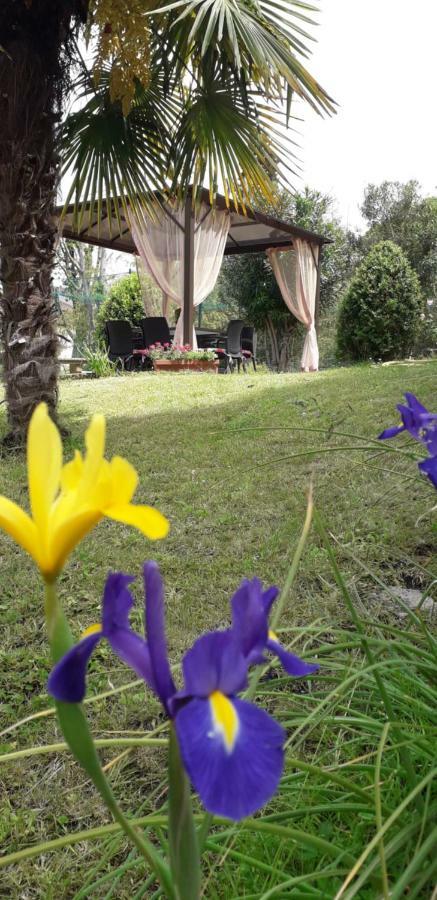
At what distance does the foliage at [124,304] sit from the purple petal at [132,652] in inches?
548

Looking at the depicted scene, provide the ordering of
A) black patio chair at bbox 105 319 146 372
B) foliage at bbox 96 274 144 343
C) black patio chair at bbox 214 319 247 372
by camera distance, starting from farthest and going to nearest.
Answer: foliage at bbox 96 274 144 343, black patio chair at bbox 214 319 247 372, black patio chair at bbox 105 319 146 372

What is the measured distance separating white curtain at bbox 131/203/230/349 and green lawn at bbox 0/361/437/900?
21.1 feet

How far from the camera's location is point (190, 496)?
3217 mm

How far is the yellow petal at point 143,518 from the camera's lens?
0.39m

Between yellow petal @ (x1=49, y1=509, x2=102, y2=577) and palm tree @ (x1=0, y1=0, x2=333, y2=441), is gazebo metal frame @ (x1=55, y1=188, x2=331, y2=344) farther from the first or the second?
yellow petal @ (x1=49, y1=509, x2=102, y2=577)

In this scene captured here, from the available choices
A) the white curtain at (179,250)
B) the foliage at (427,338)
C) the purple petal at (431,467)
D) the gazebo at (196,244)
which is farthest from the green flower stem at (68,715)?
the foliage at (427,338)

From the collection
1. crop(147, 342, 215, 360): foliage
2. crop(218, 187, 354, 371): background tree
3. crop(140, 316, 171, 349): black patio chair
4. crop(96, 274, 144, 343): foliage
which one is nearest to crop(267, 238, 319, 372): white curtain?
crop(218, 187, 354, 371): background tree

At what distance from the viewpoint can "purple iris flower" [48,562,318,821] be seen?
0.35 metres

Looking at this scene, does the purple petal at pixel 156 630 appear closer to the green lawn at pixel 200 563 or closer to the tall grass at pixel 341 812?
the tall grass at pixel 341 812

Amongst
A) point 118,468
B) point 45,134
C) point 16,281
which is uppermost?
point 45,134

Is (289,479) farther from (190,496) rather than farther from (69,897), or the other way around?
(69,897)

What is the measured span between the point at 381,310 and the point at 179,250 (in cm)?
380

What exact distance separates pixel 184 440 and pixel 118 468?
397cm

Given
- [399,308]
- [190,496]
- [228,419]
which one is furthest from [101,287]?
[190,496]
